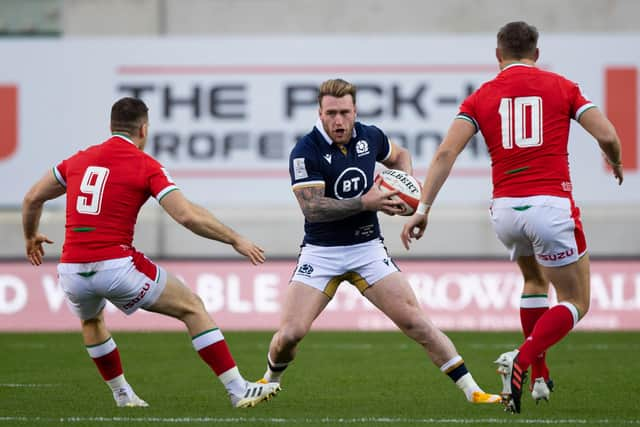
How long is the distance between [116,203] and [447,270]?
9014mm

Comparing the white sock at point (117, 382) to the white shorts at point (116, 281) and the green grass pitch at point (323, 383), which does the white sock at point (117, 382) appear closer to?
the green grass pitch at point (323, 383)

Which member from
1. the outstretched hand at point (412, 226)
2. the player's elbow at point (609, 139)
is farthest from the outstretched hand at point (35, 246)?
the player's elbow at point (609, 139)

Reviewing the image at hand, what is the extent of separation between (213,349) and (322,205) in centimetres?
109

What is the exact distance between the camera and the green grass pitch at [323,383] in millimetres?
6891

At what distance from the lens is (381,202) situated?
23.9 feet

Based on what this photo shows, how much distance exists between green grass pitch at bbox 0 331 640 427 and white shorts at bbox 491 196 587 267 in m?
0.92

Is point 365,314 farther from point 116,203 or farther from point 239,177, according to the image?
point 116,203

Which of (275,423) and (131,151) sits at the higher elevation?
(131,151)

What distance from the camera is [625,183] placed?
17859 millimetres

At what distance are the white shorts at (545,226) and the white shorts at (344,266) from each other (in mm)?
882

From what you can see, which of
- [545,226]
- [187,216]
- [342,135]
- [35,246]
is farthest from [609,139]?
[35,246]

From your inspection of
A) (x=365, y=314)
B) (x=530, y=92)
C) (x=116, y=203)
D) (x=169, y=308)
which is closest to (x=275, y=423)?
(x=169, y=308)

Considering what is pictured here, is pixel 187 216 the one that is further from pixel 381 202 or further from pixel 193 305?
pixel 381 202

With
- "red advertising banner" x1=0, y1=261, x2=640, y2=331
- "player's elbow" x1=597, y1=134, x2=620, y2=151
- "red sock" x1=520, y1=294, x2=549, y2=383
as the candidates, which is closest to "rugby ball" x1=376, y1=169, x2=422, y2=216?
"red sock" x1=520, y1=294, x2=549, y2=383
